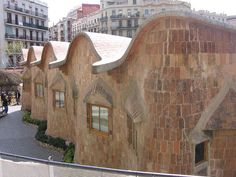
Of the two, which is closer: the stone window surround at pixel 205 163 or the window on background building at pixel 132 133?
the stone window surround at pixel 205 163

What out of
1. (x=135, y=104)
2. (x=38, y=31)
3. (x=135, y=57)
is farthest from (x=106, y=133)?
(x=38, y=31)

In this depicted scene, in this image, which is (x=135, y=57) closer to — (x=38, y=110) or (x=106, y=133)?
(x=106, y=133)

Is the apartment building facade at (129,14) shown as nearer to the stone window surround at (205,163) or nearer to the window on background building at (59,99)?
the window on background building at (59,99)

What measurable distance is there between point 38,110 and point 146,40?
1338 cm

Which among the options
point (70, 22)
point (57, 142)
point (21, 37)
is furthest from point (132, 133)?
point (70, 22)

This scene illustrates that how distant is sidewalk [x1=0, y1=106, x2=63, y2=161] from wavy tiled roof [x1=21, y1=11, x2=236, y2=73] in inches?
155

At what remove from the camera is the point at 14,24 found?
57.4 m

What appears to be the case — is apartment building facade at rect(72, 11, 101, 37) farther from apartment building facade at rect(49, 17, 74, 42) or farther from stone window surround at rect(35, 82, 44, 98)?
stone window surround at rect(35, 82, 44, 98)

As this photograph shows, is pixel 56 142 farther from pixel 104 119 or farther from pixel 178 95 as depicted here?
pixel 178 95

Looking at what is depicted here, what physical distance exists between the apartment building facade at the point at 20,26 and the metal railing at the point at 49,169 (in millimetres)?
49008

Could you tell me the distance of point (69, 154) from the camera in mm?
12930

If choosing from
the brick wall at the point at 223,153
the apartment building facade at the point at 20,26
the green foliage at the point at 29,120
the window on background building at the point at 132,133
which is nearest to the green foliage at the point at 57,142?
the green foliage at the point at 29,120

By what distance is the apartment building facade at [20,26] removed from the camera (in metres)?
54.6

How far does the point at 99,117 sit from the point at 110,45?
282cm
